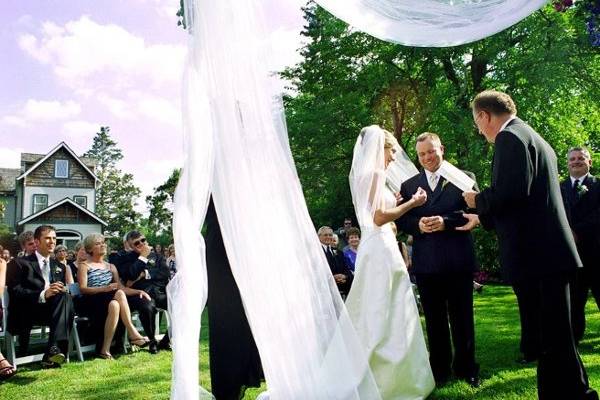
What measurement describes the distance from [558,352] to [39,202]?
4629 cm

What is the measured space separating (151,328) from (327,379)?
16.2 ft

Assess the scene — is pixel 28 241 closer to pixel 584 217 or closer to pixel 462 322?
pixel 462 322

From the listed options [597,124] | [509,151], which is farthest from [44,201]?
[509,151]

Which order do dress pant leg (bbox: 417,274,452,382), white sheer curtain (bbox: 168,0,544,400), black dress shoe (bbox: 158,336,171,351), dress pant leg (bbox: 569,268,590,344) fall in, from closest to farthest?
white sheer curtain (bbox: 168,0,544,400), dress pant leg (bbox: 417,274,452,382), dress pant leg (bbox: 569,268,590,344), black dress shoe (bbox: 158,336,171,351)

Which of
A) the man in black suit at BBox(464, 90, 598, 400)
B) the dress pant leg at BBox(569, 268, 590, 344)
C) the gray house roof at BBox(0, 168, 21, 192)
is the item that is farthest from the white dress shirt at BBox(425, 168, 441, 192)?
the gray house roof at BBox(0, 168, 21, 192)

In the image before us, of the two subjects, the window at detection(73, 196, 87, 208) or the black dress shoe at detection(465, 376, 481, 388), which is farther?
the window at detection(73, 196, 87, 208)

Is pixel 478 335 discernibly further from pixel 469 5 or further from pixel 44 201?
pixel 44 201

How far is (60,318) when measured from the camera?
625cm

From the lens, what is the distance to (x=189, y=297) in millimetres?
2793

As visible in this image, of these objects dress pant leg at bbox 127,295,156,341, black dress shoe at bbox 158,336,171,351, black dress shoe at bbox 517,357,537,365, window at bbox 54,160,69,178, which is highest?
window at bbox 54,160,69,178

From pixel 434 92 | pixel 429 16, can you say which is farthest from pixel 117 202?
pixel 429 16

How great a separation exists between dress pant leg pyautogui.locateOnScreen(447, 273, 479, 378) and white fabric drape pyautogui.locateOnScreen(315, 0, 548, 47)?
2078 millimetres

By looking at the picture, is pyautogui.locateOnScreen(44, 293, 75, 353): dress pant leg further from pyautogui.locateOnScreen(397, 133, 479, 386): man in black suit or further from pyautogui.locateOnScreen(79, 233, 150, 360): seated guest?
pyautogui.locateOnScreen(397, 133, 479, 386): man in black suit

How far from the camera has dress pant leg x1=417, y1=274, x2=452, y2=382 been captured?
14.9 feet
